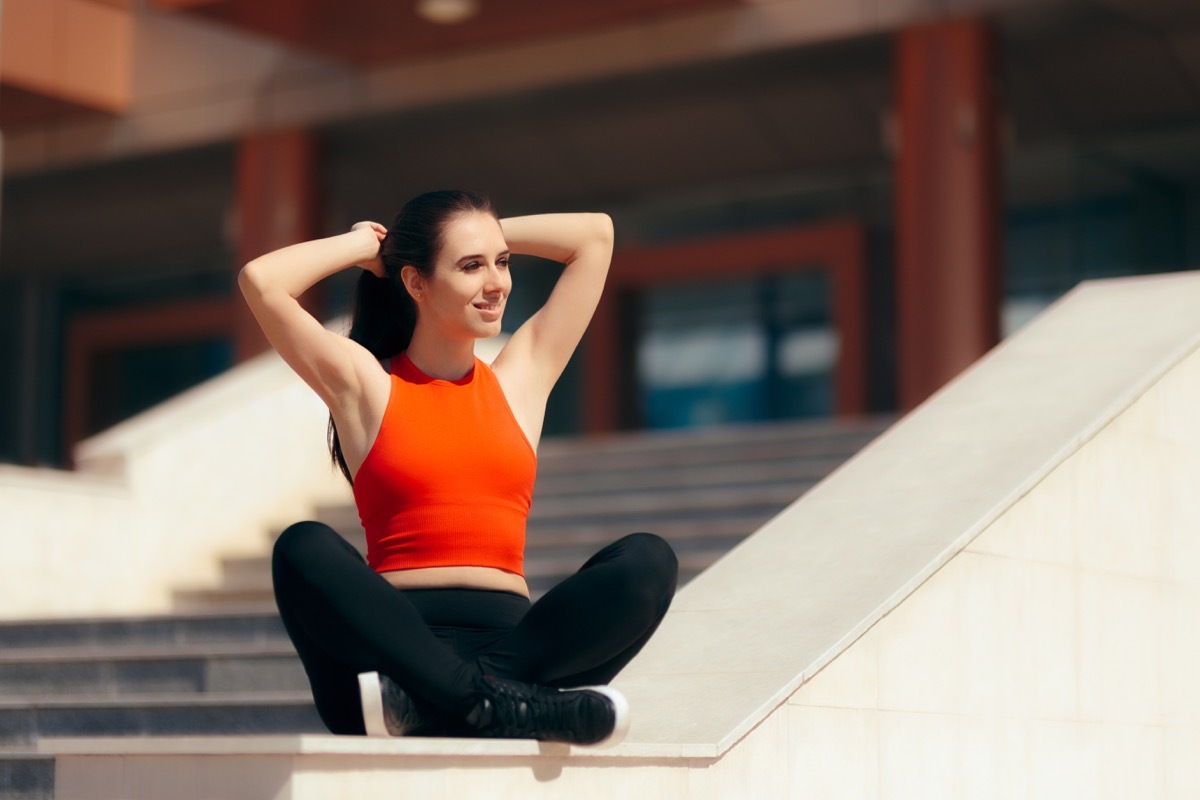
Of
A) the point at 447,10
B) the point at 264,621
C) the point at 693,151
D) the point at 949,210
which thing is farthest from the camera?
the point at 693,151

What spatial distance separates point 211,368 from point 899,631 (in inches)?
636

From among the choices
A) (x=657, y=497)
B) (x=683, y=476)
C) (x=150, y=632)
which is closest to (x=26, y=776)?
(x=150, y=632)

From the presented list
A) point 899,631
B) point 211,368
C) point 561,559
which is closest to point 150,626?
point 561,559

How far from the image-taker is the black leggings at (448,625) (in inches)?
141

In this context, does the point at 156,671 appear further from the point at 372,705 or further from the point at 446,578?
the point at 372,705

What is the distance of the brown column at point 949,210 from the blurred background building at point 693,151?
20 millimetres

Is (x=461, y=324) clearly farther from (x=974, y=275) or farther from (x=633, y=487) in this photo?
(x=974, y=275)

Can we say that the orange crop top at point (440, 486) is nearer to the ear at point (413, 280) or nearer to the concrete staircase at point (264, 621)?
the ear at point (413, 280)

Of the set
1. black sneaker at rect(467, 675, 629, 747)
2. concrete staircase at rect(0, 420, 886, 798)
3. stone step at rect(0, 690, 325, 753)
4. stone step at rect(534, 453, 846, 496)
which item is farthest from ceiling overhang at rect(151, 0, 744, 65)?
black sneaker at rect(467, 675, 629, 747)

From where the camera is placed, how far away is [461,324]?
13.1 feet

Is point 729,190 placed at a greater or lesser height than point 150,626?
greater

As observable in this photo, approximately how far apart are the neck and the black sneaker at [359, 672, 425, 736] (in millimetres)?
793

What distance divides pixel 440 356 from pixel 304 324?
1.17 ft

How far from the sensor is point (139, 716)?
6223 millimetres
